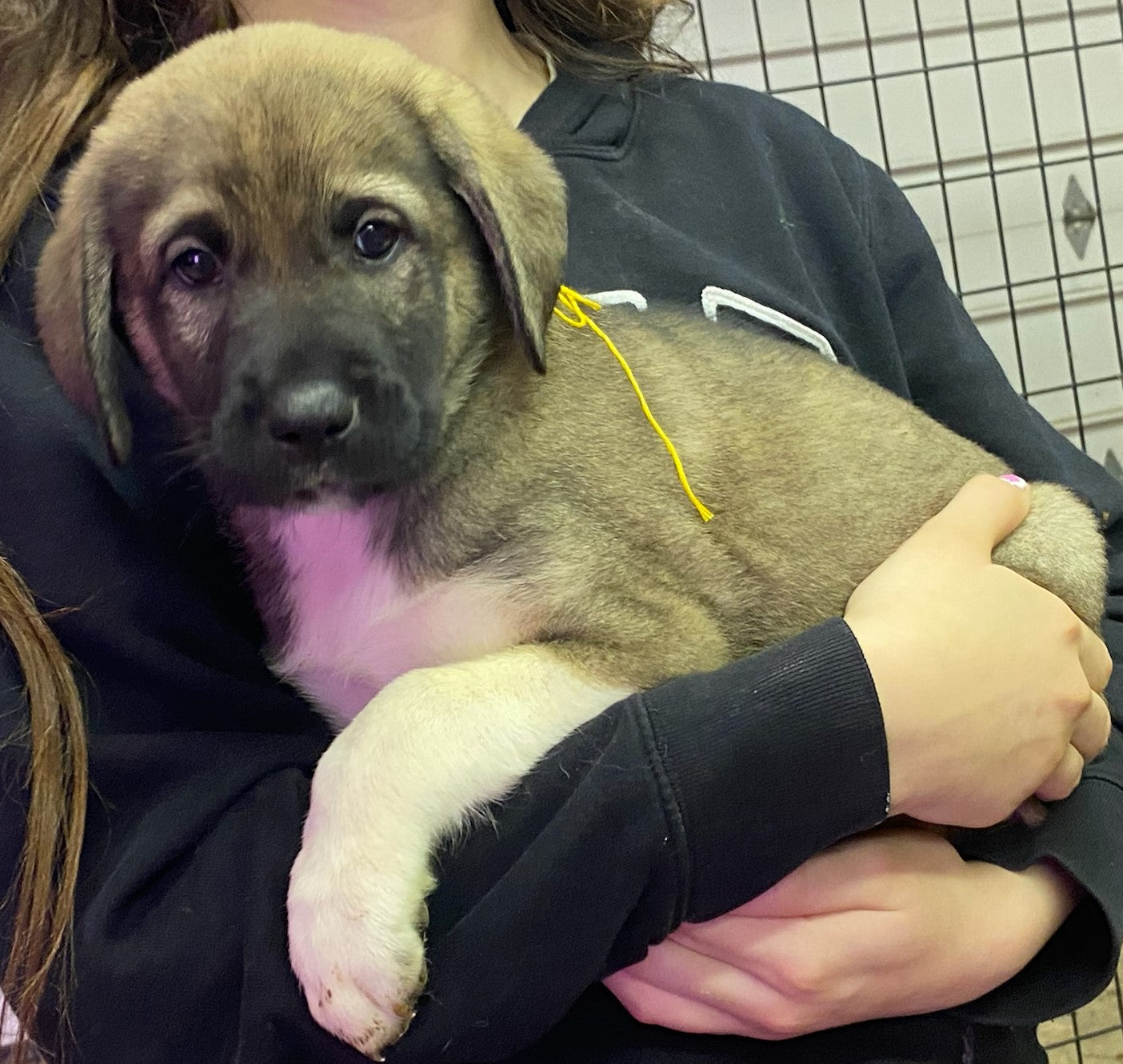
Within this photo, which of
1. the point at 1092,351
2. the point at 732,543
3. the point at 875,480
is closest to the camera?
the point at 732,543

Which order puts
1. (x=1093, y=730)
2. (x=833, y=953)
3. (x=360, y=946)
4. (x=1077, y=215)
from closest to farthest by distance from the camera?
(x=360, y=946) < (x=833, y=953) < (x=1093, y=730) < (x=1077, y=215)

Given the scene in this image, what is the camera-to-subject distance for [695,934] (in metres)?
1.47

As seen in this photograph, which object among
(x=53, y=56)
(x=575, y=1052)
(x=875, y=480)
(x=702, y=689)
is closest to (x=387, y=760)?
(x=702, y=689)

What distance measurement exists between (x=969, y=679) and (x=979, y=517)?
0.38 m

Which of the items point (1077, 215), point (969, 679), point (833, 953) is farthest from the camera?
point (1077, 215)

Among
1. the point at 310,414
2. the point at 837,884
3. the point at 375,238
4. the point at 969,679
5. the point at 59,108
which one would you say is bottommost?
the point at 837,884

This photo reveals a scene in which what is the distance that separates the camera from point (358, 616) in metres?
1.66

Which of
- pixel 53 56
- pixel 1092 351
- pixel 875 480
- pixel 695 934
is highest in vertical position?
pixel 53 56

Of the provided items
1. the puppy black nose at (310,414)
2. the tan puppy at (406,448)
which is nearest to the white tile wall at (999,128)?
the tan puppy at (406,448)

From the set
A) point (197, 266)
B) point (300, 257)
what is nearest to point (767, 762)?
point (300, 257)

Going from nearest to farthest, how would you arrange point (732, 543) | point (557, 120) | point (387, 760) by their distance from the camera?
point (387, 760), point (732, 543), point (557, 120)

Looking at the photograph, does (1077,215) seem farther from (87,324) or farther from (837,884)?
(87,324)

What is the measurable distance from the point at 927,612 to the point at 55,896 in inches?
49.4

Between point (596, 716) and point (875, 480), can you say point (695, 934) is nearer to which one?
point (596, 716)
